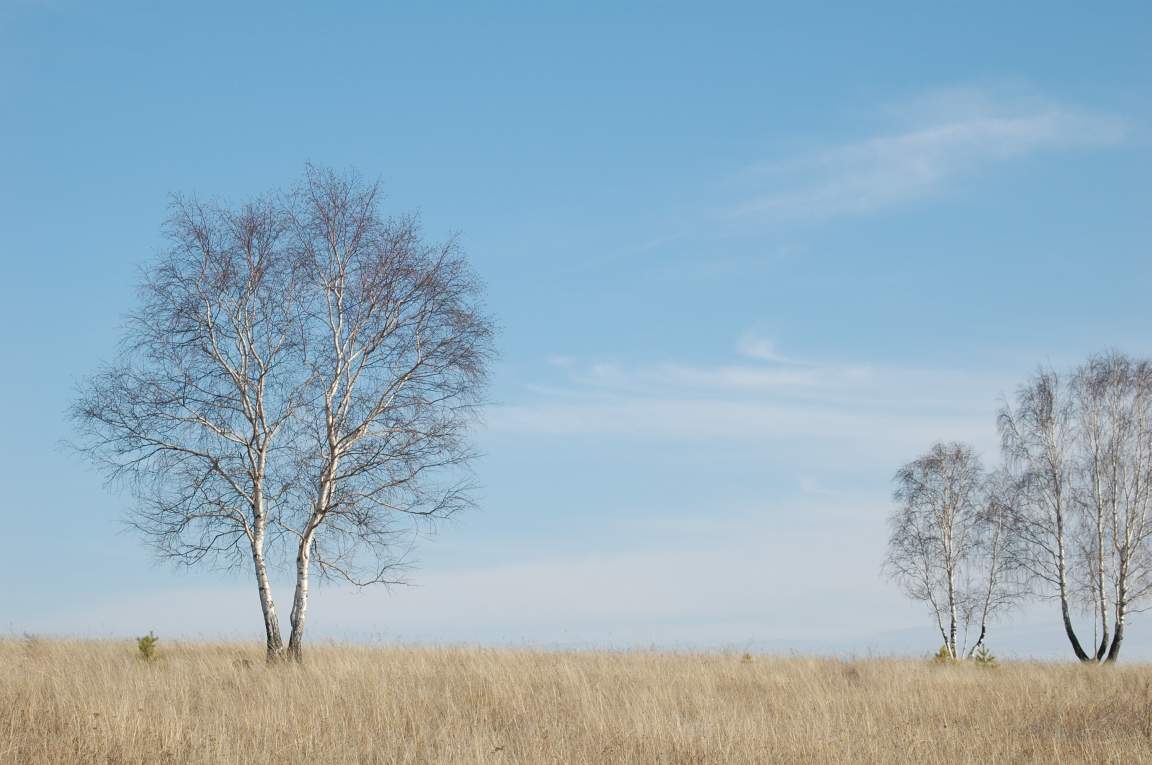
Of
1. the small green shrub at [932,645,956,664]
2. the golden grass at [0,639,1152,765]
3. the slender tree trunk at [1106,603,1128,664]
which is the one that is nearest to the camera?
the golden grass at [0,639,1152,765]

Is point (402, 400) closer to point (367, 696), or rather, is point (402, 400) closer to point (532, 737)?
point (367, 696)

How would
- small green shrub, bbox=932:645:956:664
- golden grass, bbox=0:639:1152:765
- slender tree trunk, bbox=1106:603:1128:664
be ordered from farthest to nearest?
slender tree trunk, bbox=1106:603:1128:664
small green shrub, bbox=932:645:956:664
golden grass, bbox=0:639:1152:765

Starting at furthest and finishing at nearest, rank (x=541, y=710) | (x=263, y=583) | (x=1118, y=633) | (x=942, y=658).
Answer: (x=1118, y=633) < (x=942, y=658) < (x=263, y=583) < (x=541, y=710)

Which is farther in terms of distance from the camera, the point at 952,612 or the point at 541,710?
the point at 952,612

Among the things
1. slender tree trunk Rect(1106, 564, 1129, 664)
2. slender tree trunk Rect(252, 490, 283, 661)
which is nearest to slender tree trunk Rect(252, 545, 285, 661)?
slender tree trunk Rect(252, 490, 283, 661)

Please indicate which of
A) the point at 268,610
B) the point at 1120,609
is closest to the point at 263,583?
the point at 268,610

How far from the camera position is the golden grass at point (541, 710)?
10.6 m

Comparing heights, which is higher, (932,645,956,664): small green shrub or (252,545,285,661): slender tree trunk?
(252,545,285,661): slender tree trunk

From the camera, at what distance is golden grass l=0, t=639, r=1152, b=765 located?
34.7 feet

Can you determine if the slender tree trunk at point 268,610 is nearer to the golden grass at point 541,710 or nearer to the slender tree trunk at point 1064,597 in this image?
the golden grass at point 541,710

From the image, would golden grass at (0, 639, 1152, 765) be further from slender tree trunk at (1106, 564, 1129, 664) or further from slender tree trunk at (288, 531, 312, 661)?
slender tree trunk at (1106, 564, 1129, 664)

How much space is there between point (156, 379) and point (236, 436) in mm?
1924

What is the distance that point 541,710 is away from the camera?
13570 millimetres

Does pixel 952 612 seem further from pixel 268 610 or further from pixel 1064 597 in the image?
pixel 268 610
